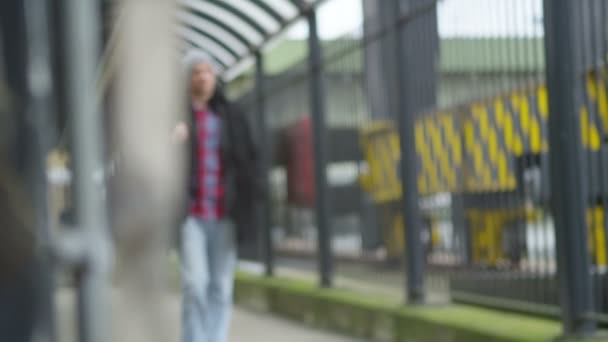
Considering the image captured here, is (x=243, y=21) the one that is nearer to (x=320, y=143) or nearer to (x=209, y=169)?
(x=320, y=143)

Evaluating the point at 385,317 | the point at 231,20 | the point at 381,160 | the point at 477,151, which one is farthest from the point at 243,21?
the point at 477,151

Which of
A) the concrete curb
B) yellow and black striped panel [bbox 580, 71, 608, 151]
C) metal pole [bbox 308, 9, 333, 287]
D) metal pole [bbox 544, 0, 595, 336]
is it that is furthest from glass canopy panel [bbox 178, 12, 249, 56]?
yellow and black striped panel [bbox 580, 71, 608, 151]

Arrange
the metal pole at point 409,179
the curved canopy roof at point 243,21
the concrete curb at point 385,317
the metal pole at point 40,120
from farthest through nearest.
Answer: the curved canopy roof at point 243,21, the metal pole at point 409,179, the concrete curb at point 385,317, the metal pole at point 40,120

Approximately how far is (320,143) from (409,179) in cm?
175

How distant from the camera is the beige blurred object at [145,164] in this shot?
2.85 feet

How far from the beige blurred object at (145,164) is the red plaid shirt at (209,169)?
4.42 metres

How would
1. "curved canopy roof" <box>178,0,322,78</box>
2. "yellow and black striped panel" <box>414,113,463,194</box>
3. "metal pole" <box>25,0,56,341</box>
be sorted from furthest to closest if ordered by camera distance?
1. "curved canopy roof" <box>178,0,322,78</box>
2. "yellow and black striped panel" <box>414,113,463,194</box>
3. "metal pole" <box>25,0,56,341</box>

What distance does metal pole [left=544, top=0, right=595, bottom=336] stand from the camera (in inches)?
184

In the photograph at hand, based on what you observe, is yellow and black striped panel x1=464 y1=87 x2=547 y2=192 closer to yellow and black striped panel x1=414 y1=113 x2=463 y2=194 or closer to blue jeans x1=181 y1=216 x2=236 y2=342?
yellow and black striped panel x1=414 y1=113 x2=463 y2=194

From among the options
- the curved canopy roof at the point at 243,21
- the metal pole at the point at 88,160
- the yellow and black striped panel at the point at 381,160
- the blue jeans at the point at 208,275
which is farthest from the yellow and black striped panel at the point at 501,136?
the metal pole at the point at 88,160

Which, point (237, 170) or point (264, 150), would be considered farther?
point (264, 150)

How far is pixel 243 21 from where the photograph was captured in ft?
30.8

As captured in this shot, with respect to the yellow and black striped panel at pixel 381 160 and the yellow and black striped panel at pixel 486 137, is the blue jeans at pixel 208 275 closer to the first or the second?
the yellow and black striped panel at pixel 486 137

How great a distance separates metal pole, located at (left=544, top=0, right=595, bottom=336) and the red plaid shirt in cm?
156
